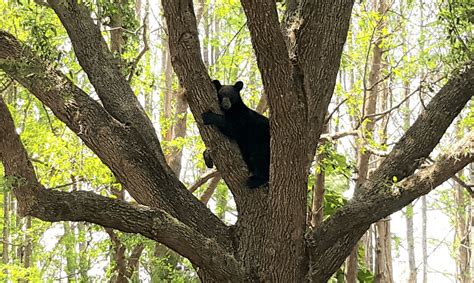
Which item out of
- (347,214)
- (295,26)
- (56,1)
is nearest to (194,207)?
(347,214)

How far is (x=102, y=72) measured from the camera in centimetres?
480

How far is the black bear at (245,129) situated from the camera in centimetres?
458

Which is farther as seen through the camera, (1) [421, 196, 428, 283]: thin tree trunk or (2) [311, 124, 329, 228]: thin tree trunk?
(1) [421, 196, 428, 283]: thin tree trunk

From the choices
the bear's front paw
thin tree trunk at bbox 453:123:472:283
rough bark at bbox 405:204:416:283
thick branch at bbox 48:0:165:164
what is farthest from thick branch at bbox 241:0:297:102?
rough bark at bbox 405:204:416:283

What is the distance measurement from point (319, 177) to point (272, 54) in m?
3.48

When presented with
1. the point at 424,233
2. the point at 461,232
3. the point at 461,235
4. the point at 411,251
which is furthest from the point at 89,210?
the point at 424,233

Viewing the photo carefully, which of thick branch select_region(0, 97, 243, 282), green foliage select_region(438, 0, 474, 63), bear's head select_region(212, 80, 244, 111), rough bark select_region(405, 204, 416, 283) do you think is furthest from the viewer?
rough bark select_region(405, 204, 416, 283)

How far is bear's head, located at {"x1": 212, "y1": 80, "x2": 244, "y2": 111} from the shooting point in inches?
190

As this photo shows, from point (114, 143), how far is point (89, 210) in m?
0.79

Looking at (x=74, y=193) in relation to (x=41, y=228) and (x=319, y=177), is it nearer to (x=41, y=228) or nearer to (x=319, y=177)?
(x=319, y=177)

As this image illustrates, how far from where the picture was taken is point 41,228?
8.12 metres

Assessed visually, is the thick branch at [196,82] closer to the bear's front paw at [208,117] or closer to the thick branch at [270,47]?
the bear's front paw at [208,117]

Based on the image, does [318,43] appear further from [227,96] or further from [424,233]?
[424,233]

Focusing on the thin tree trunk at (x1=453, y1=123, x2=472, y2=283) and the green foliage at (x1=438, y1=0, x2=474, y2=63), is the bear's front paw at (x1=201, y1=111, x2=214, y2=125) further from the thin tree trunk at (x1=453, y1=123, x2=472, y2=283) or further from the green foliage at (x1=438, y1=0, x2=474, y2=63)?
the thin tree trunk at (x1=453, y1=123, x2=472, y2=283)
